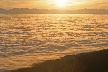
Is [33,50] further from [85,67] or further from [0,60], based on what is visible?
[85,67]

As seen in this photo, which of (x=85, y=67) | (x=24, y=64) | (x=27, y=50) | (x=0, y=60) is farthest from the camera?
(x=27, y=50)

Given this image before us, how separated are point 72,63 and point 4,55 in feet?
24.2

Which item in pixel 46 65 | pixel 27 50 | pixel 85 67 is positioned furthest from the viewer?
pixel 27 50

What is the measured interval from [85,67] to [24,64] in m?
4.94

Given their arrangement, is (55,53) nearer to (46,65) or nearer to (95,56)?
(95,56)

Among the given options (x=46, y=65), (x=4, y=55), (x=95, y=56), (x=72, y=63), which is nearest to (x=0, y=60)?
(x=4, y=55)

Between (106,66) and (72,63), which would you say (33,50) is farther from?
(106,66)

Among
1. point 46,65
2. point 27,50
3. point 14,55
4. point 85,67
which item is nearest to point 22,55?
point 14,55

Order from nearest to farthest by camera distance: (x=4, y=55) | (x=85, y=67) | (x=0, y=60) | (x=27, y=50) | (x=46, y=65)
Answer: (x=85, y=67) → (x=46, y=65) → (x=0, y=60) → (x=4, y=55) → (x=27, y=50)

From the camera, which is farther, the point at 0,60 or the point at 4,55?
the point at 4,55

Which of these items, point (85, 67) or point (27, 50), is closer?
point (85, 67)

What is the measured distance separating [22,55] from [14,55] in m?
0.69

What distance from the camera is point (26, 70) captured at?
626 inches

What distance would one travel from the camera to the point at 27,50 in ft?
81.5
